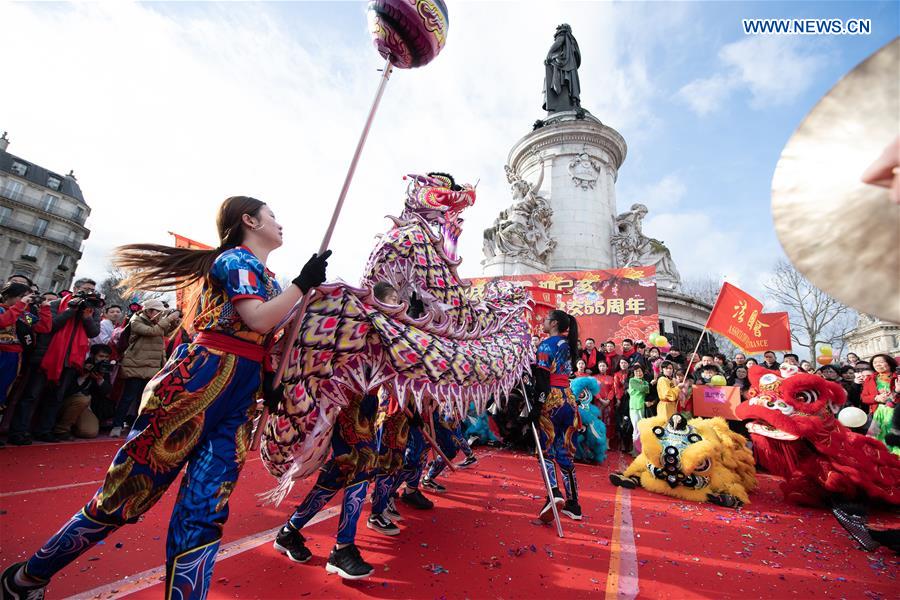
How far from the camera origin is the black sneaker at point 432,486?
4.65 meters

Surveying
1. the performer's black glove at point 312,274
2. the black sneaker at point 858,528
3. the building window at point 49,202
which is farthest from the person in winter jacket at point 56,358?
the building window at point 49,202

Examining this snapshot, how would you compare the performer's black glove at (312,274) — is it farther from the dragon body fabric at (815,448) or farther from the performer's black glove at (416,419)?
the dragon body fabric at (815,448)

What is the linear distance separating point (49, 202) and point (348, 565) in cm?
5285

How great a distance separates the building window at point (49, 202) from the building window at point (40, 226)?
1.76 m

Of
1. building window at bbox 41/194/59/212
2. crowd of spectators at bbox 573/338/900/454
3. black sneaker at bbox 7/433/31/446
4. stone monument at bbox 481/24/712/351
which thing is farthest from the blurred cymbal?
building window at bbox 41/194/59/212

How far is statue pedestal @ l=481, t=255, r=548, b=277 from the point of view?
1512cm

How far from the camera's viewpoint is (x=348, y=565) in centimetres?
247

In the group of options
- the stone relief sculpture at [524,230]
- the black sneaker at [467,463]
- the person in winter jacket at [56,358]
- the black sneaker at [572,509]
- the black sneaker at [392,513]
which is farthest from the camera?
the stone relief sculpture at [524,230]

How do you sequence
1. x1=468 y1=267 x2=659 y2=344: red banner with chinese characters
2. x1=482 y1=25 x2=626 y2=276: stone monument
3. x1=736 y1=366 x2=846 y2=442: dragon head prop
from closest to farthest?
x1=736 y1=366 x2=846 y2=442: dragon head prop < x1=468 y1=267 x2=659 y2=344: red banner with chinese characters < x1=482 y1=25 x2=626 y2=276: stone monument

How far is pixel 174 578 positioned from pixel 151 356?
633cm

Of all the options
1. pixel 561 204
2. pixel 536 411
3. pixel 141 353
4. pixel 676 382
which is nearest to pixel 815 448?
pixel 676 382

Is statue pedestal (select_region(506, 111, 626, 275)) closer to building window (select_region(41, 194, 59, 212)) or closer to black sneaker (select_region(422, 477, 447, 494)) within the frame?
black sneaker (select_region(422, 477, 447, 494))

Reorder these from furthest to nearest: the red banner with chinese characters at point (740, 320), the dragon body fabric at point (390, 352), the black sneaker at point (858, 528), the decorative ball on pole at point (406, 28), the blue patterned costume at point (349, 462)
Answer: the red banner with chinese characters at point (740, 320) → the black sneaker at point (858, 528) → the blue patterned costume at point (349, 462) → the decorative ball on pole at point (406, 28) → the dragon body fabric at point (390, 352)

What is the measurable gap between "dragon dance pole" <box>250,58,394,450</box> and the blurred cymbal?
1919 mm
